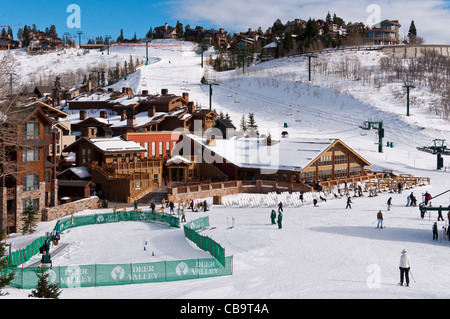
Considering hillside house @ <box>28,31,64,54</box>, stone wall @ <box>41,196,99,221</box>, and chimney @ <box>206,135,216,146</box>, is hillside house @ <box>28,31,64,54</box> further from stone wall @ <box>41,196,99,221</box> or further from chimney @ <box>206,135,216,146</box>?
stone wall @ <box>41,196,99,221</box>

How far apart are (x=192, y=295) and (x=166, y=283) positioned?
2.31 meters

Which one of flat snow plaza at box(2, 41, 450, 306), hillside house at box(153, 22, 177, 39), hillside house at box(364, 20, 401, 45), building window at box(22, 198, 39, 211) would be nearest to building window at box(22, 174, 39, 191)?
building window at box(22, 198, 39, 211)

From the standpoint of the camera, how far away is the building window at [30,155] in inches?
1412

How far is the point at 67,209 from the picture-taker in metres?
36.8

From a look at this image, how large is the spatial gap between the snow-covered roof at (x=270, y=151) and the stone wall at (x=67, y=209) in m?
15.8

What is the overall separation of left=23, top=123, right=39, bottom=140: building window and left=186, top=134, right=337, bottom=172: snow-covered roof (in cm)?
1837

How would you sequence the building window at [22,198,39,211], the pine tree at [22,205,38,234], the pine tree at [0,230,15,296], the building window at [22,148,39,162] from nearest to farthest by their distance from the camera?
the pine tree at [0,230,15,296], the pine tree at [22,205,38,234], the building window at [22,198,39,211], the building window at [22,148,39,162]

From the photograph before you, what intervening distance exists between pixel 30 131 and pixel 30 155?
2010 millimetres

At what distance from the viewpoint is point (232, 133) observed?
62.2 metres

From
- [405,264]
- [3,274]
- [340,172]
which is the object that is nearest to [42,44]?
[340,172]

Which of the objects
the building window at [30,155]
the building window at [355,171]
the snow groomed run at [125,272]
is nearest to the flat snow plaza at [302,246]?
the snow groomed run at [125,272]

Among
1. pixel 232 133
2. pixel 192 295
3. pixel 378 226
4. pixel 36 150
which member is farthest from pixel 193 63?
pixel 192 295

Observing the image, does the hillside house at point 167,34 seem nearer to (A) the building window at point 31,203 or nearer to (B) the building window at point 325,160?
(B) the building window at point 325,160

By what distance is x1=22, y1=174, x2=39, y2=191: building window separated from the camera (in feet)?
116
